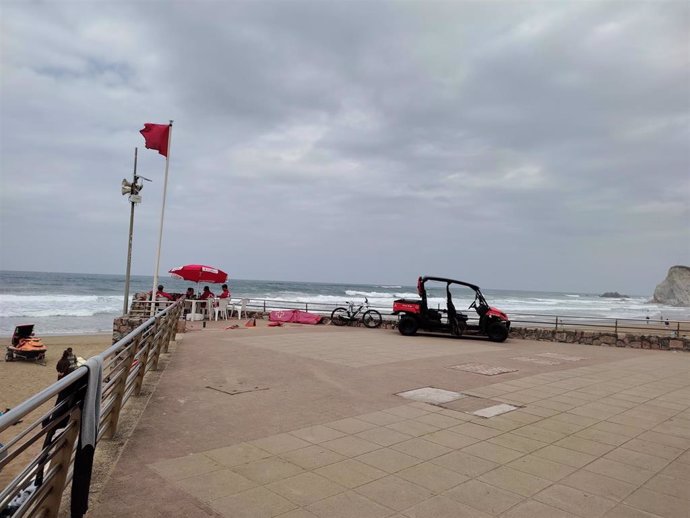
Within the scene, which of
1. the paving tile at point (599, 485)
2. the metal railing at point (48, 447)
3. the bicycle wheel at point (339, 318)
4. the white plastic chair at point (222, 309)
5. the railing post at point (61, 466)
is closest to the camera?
the metal railing at point (48, 447)

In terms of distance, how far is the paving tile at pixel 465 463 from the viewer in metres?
4.11

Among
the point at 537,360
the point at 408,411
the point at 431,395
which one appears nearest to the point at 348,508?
the point at 408,411

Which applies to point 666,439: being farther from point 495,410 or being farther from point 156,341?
point 156,341

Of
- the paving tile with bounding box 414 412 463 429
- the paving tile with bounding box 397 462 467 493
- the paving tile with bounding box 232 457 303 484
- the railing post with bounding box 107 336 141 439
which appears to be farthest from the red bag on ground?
the paving tile with bounding box 397 462 467 493

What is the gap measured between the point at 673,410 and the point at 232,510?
19.6ft

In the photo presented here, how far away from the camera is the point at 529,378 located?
849 centimetres

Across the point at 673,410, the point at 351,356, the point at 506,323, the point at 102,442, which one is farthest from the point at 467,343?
the point at 102,442

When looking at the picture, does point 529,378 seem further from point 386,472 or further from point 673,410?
point 386,472

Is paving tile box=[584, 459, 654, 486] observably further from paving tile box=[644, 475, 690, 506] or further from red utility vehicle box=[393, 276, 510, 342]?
red utility vehicle box=[393, 276, 510, 342]

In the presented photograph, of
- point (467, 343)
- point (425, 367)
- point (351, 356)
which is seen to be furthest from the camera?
point (467, 343)

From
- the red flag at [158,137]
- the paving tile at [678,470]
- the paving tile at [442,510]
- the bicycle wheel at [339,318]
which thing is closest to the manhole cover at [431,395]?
the paving tile at [678,470]

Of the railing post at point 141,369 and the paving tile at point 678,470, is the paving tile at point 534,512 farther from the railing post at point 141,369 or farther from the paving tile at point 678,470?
the railing post at point 141,369

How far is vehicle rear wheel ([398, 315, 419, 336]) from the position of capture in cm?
1505

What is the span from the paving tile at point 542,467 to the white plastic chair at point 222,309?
1591 centimetres
